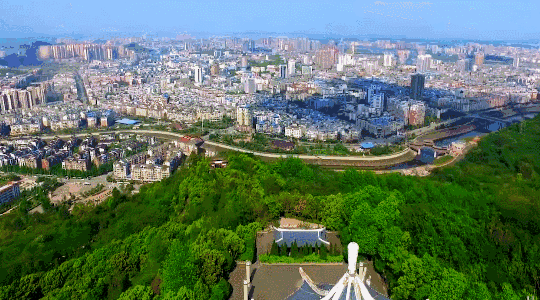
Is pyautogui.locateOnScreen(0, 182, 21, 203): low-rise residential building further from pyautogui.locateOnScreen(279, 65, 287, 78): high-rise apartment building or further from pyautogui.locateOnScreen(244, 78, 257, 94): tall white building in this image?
pyautogui.locateOnScreen(279, 65, 287, 78): high-rise apartment building

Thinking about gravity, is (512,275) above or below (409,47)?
below

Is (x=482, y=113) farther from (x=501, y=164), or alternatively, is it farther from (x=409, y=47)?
(x=409, y=47)

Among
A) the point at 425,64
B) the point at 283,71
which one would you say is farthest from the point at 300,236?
the point at 425,64

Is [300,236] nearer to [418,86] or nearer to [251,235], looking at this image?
[251,235]

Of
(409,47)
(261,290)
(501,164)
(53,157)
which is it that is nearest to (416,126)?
(501,164)

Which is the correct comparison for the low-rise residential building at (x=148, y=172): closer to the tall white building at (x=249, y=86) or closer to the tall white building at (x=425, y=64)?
the tall white building at (x=249, y=86)

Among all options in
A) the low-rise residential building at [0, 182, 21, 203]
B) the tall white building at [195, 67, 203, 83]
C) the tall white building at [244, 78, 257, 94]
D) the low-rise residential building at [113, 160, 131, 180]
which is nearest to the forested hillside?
the low-rise residential building at [0, 182, 21, 203]
